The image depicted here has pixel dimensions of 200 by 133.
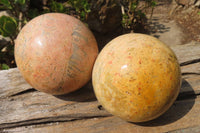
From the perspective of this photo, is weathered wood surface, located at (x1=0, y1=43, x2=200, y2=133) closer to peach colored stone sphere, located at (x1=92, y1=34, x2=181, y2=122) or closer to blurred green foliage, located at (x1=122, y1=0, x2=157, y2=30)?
peach colored stone sphere, located at (x1=92, y1=34, x2=181, y2=122)

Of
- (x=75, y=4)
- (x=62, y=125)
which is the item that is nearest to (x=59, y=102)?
(x=62, y=125)

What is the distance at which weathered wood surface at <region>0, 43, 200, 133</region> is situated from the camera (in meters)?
1.80

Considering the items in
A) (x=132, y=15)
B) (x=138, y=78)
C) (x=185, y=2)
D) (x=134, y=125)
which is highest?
(x=185, y=2)

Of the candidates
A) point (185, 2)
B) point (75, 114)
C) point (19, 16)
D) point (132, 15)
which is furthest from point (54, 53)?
point (185, 2)

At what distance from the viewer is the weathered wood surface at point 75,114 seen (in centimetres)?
180

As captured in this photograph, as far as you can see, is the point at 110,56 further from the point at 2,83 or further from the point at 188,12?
the point at 188,12

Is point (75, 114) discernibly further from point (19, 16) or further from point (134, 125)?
point (19, 16)

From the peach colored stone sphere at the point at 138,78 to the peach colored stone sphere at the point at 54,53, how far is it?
24 centimetres

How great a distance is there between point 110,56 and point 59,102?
2.88 feet

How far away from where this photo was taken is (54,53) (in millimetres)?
1595

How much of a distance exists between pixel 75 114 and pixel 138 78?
33.4 inches

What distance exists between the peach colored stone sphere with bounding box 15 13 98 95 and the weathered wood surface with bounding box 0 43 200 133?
29 cm

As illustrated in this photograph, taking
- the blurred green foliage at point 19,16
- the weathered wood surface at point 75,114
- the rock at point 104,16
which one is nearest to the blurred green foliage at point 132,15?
the blurred green foliage at point 19,16

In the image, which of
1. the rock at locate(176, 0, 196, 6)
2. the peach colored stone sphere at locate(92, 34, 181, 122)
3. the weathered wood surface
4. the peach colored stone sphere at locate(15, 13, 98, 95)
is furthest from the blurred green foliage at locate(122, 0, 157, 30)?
the peach colored stone sphere at locate(92, 34, 181, 122)
